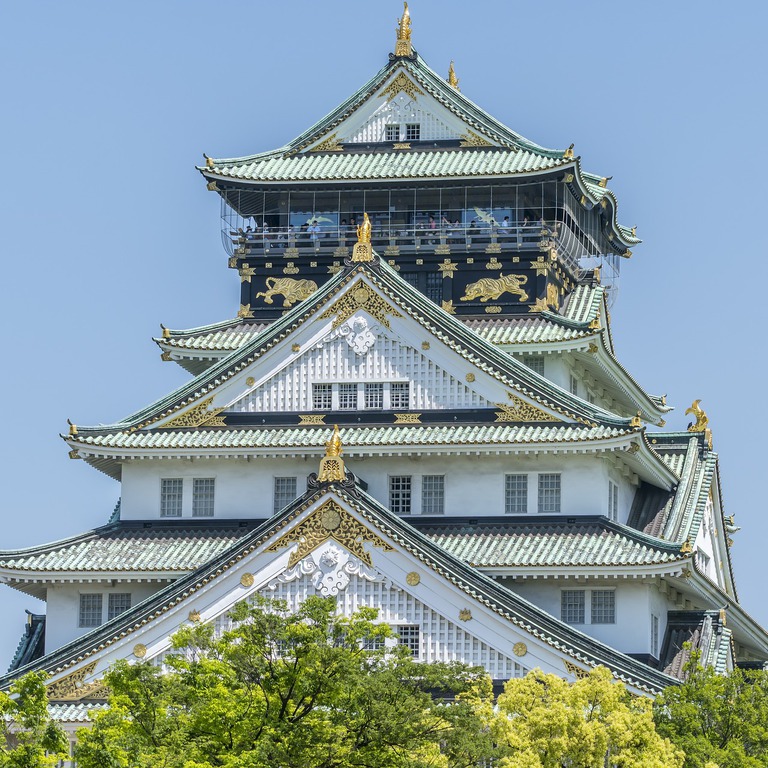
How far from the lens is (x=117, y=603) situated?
211 ft

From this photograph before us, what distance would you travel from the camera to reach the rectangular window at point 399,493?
6469 centimetres

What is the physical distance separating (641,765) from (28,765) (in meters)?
14.0

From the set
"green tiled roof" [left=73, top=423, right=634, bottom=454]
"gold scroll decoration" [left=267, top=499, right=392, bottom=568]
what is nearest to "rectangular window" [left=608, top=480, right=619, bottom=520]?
"green tiled roof" [left=73, top=423, right=634, bottom=454]

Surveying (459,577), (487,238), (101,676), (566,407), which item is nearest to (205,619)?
(101,676)

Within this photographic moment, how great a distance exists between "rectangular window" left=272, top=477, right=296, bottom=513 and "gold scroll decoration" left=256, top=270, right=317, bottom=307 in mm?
8840

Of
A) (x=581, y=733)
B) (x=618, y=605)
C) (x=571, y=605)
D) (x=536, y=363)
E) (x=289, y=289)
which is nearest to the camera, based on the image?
(x=581, y=733)

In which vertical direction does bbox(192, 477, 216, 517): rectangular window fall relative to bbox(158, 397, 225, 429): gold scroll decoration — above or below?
below

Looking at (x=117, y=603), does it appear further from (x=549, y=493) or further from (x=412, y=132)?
(x=412, y=132)

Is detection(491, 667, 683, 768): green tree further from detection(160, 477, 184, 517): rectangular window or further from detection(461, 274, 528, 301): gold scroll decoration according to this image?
detection(461, 274, 528, 301): gold scroll decoration

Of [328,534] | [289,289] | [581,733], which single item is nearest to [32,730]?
[581,733]

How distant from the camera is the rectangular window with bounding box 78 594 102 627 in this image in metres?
64.4

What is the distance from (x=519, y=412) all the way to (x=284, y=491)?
7.29m

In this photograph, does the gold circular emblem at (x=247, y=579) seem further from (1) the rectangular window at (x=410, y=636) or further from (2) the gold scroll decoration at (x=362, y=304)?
(2) the gold scroll decoration at (x=362, y=304)

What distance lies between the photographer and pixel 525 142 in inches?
2859
